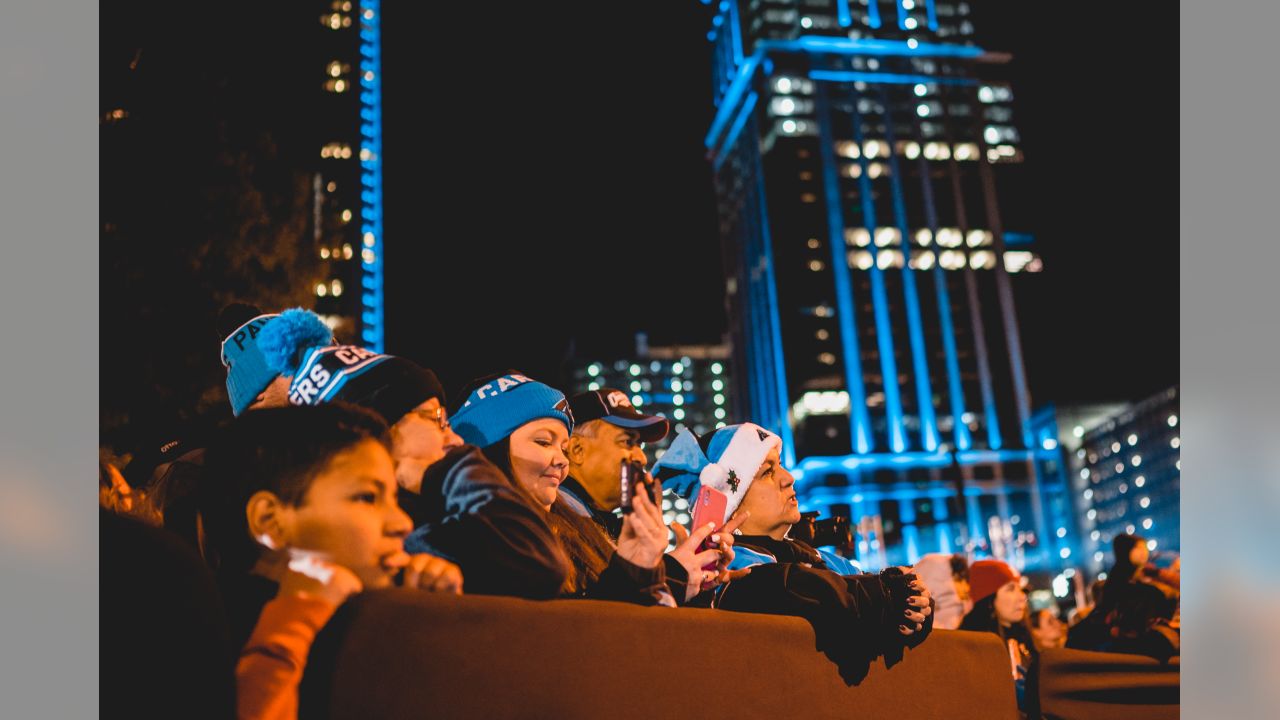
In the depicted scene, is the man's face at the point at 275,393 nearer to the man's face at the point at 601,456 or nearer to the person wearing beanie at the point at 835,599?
the man's face at the point at 601,456

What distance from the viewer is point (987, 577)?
6.62 m

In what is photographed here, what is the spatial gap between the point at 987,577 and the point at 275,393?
4.65 metres

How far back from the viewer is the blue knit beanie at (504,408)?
3.35 meters

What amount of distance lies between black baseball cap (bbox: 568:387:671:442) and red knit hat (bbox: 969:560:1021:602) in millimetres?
3141

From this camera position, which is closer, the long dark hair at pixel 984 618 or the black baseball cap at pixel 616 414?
the black baseball cap at pixel 616 414

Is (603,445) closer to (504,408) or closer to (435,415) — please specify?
(504,408)

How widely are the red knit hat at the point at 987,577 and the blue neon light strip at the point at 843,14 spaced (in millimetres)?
80978

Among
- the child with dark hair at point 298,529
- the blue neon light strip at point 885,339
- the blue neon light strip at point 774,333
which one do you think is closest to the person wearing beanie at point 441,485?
the child with dark hair at point 298,529

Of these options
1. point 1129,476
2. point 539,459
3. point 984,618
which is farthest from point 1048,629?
point 1129,476

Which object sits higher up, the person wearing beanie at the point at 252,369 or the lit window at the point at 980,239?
the lit window at the point at 980,239

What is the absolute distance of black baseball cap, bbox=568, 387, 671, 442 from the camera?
4.16 meters

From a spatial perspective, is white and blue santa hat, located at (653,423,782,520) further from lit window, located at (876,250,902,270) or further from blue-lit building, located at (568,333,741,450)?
blue-lit building, located at (568,333,741,450)

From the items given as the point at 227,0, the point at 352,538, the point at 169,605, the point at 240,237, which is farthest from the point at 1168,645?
the point at 227,0

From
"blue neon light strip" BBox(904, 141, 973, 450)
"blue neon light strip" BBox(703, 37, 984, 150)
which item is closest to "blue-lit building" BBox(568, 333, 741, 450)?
"blue neon light strip" BBox(904, 141, 973, 450)
